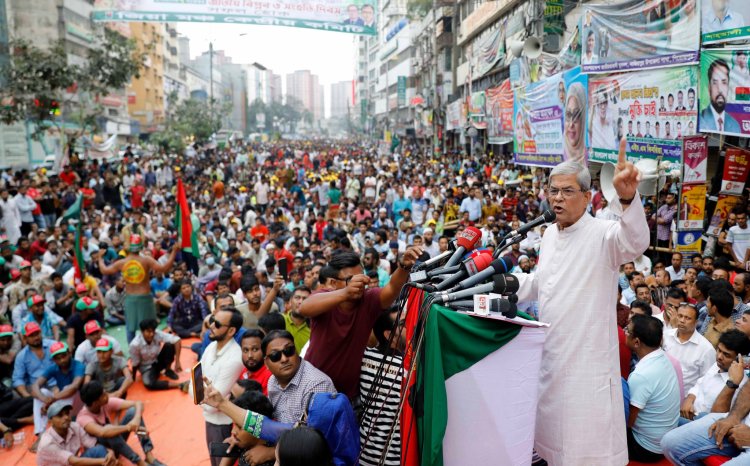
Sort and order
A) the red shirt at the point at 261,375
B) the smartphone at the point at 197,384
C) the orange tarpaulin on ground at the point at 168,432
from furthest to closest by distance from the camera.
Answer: the orange tarpaulin on ground at the point at 168,432, the red shirt at the point at 261,375, the smartphone at the point at 197,384

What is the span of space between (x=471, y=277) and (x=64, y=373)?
544cm

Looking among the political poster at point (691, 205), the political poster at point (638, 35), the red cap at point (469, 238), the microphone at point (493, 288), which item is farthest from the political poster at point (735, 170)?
the microphone at point (493, 288)

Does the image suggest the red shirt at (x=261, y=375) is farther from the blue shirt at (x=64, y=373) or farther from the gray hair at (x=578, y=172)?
the blue shirt at (x=64, y=373)

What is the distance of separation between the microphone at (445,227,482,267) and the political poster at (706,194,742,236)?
6980 millimetres

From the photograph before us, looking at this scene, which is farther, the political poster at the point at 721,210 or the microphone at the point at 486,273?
the political poster at the point at 721,210

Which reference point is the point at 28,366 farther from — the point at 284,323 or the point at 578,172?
the point at 578,172

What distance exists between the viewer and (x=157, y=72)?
57.9 meters

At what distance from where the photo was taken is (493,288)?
2510mm

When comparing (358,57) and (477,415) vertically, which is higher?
(358,57)

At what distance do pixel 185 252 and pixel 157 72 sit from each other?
2094 inches

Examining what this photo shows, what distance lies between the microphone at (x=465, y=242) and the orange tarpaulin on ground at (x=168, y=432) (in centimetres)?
407

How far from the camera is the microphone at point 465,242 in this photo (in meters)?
2.66

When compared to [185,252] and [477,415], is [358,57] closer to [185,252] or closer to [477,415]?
[185,252]

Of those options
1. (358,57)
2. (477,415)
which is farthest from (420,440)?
(358,57)
